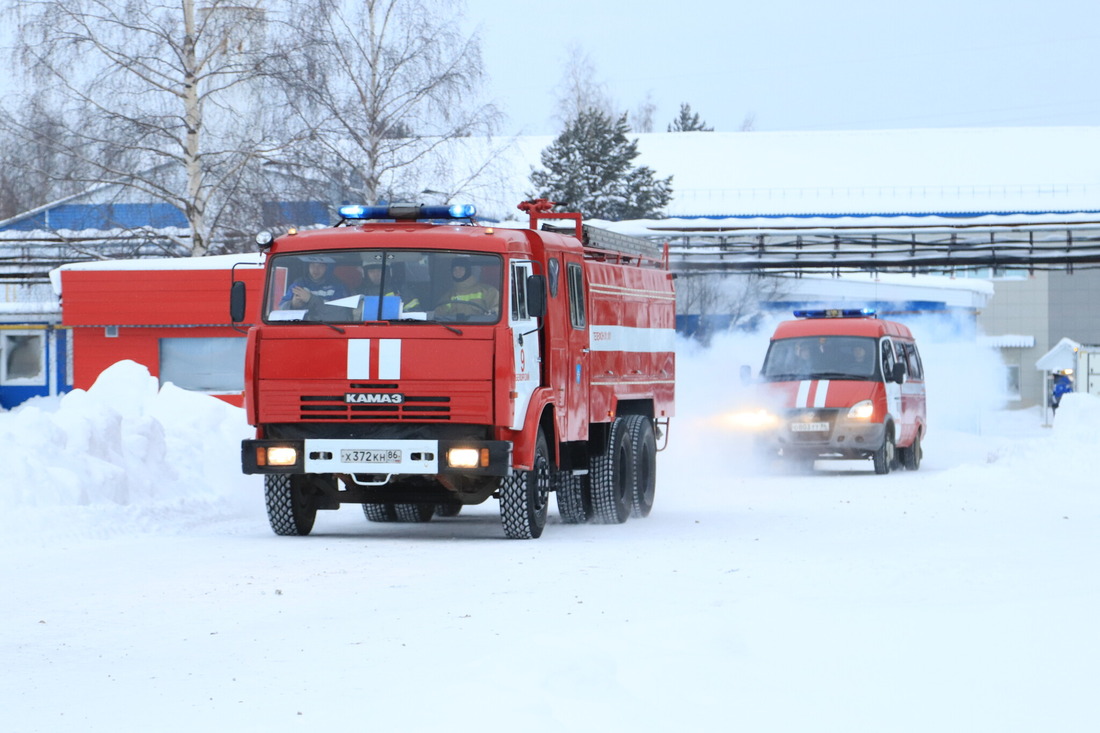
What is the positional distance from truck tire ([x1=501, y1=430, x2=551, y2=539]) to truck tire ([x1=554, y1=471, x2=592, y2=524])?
1604 millimetres

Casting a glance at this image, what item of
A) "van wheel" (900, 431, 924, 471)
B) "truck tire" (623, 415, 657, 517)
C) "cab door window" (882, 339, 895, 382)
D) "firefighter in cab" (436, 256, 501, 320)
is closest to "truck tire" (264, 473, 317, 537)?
"firefighter in cab" (436, 256, 501, 320)

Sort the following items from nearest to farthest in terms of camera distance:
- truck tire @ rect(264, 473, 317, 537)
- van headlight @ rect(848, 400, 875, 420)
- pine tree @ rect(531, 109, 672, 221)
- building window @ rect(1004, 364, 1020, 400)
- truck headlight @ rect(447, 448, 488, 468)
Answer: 1. truck headlight @ rect(447, 448, 488, 468)
2. truck tire @ rect(264, 473, 317, 537)
3. van headlight @ rect(848, 400, 875, 420)
4. pine tree @ rect(531, 109, 672, 221)
5. building window @ rect(1004, 364, 1020, 400)

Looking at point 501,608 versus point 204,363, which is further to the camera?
point 204,363

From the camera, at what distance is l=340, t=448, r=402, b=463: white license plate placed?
12977mm

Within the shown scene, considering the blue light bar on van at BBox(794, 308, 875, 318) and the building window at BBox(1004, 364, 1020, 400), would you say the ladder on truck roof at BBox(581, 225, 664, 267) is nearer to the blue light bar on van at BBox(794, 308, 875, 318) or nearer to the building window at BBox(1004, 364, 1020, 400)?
the blue light bar on van at BBox(794, 308, 875, 318)

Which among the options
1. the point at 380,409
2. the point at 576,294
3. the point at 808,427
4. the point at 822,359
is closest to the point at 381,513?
the point at 576,294

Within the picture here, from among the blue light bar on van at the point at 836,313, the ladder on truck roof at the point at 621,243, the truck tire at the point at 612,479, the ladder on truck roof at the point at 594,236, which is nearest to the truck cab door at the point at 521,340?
the ladder on truck roof at the point at 594,236

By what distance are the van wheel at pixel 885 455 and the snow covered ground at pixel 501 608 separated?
21.4ft

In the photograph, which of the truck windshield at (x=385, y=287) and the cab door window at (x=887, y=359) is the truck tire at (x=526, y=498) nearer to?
the truck windshield at (x=385, y=287)

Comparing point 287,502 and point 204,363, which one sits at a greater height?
point 204,363

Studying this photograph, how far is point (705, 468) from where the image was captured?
26.0 meters

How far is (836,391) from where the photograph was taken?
25.1 meters

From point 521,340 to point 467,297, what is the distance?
56 centimetres

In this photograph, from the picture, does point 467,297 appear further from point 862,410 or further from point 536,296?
point 862,410
